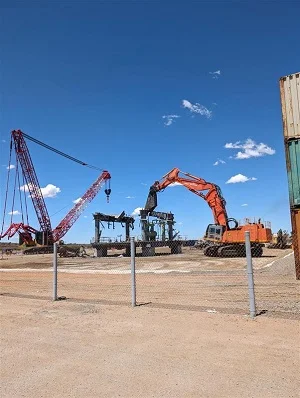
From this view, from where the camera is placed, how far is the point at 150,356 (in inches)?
208

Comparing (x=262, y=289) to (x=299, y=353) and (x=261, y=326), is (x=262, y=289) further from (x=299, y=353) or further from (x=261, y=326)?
(x=299, y=353)

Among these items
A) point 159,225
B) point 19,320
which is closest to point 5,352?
point 19,320

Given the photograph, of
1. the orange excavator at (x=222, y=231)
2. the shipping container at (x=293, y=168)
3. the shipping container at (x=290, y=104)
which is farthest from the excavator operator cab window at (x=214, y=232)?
the shipping container at (x=293, y=168)

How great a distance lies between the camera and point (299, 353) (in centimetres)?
514

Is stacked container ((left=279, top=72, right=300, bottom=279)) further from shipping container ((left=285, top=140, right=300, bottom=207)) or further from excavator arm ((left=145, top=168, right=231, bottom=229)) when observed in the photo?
excavator arm ((left=145, top=168, right=231, bottom=229))

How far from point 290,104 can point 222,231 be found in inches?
719

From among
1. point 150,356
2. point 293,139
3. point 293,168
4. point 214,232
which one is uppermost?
point 293,139

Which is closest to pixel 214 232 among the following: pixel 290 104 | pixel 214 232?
pixel 214 232

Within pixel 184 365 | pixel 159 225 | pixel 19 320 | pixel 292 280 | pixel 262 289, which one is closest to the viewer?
pixel 184 365

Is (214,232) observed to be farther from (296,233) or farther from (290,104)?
(296,233)

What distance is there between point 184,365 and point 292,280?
10646 millimetres

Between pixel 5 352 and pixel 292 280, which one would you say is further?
pixel 292 280

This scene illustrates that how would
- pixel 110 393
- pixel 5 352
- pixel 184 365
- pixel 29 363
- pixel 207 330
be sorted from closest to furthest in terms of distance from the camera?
pixel 110 393, pixel 184 365, pixel 29 363, pixel 5 352, pixel 207 330

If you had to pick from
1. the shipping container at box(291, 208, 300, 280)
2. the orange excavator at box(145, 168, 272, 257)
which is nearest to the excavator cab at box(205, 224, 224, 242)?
the orange excavator at box(145, 168, 272, 257)
